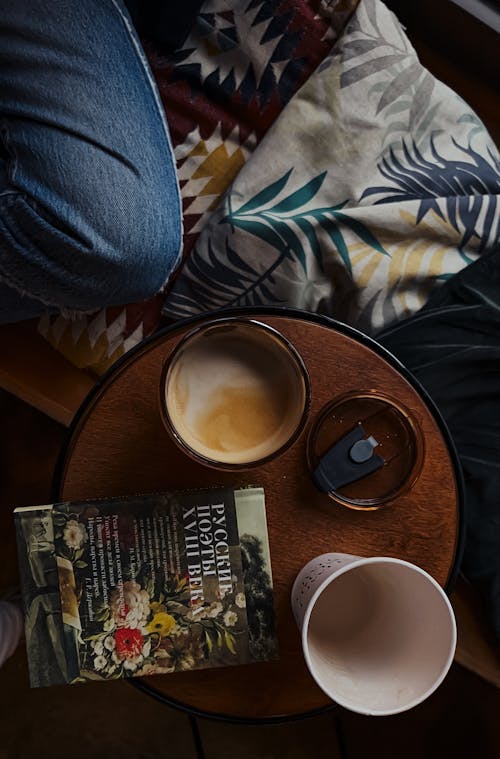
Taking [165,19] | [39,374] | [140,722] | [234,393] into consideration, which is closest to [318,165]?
[165,19]

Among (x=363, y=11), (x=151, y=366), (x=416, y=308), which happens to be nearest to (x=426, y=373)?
(x=416, y=308)

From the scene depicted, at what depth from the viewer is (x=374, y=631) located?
73 cm

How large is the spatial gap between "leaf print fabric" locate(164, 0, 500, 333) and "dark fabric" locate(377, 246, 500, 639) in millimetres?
25

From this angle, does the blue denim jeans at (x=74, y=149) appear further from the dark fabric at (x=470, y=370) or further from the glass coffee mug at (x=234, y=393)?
the dark fabric at (x=470, y=370)

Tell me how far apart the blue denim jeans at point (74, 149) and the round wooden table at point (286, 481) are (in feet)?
0.45

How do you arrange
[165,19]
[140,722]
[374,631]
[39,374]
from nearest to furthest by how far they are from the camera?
[374,631], [165,19], [39,374], [140,722]

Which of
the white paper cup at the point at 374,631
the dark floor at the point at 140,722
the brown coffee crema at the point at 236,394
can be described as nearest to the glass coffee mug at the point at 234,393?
the brown coffee crema at the point at 236,394

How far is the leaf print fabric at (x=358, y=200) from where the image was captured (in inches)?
36.0

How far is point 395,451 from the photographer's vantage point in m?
0.80

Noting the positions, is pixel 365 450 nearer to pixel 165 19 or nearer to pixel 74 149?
pixel 74 149

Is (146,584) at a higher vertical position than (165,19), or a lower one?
lower

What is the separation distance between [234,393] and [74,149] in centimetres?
34

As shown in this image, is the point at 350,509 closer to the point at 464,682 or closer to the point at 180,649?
the point at 180,649

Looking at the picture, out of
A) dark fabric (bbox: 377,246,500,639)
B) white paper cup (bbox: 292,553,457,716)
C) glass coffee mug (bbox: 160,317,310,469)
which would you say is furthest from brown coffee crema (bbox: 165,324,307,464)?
dark fabric (bbox: 377,246,500,639)
